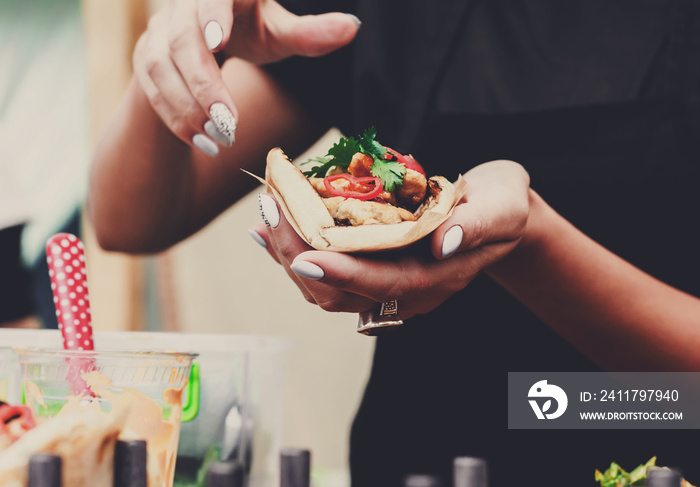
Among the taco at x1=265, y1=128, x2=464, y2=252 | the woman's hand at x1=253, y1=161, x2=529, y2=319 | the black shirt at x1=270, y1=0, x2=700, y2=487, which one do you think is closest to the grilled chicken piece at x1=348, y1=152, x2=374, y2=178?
the taco at x1=265, y1=128, x2=464, y2=252

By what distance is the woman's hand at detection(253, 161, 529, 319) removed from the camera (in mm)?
579

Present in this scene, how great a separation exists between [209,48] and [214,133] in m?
0.09

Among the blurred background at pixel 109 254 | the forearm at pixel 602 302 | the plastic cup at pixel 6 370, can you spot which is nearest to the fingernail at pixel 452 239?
the forearm at pixel 602 302

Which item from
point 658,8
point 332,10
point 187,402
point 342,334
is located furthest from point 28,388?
point 342,334

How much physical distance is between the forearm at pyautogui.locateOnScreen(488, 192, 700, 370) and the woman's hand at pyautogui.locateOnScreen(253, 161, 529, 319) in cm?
13

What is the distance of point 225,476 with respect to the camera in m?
0.34

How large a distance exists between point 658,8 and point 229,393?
836 millimetres

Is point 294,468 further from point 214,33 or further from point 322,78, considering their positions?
point 322,78

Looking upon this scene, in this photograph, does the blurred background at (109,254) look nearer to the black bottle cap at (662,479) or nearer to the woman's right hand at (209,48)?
the woman's right hand at (209,48)

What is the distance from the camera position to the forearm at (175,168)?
981 millimetres

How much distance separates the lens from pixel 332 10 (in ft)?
3.57

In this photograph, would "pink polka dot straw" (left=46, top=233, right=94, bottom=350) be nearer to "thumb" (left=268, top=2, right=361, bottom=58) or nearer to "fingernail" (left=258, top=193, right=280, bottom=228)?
"fingernail" (left=258, top=193, right=280, bottom=228)

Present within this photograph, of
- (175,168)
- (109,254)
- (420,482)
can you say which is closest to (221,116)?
(175,168)

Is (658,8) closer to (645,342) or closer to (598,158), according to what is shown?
(598,158)
